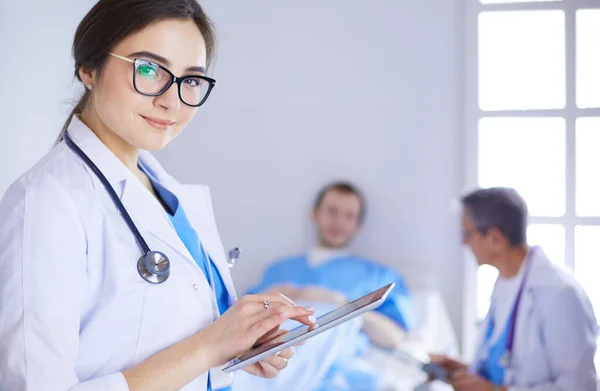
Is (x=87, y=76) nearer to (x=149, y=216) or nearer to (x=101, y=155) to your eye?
(x=101, y=155)

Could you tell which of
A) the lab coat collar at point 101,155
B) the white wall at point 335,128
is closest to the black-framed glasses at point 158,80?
the lab coat collar at point 101,155

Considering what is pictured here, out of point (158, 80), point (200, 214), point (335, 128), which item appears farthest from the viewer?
point (335, 128)

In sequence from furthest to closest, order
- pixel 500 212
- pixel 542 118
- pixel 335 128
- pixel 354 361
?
pixel 335 128 < pixel 542 118 < pixel 354 361 < pixel 500 212

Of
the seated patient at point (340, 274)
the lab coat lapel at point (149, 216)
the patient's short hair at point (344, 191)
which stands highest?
the lab coat lapel at point (149, 216)

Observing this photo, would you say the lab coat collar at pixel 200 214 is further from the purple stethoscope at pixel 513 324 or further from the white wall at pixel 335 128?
the white wall at pixel 335 128

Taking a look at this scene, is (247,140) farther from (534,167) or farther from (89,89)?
(89,89)

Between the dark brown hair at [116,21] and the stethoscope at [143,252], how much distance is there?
0.46ft

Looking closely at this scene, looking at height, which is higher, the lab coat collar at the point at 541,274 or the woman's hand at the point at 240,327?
the woman's hand at the point at 240,327

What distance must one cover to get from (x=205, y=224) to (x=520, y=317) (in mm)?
1097

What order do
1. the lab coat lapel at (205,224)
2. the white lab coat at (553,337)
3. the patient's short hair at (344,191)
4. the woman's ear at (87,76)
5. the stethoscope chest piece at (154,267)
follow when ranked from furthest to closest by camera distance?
the patient's short hair at (344,191), the white lab coat at (553,337), the lab coat lapel at (205,224), the woman's ear at (87,76), the stethoscope chest piece at (154,267)

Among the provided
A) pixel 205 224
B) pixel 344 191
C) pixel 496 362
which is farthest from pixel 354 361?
pixel 205 224

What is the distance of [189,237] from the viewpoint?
1.23m

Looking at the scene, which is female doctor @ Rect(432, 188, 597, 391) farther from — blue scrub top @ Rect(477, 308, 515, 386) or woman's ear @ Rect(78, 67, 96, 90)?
woman's ear @ Rect(78, 67, 96, 90)

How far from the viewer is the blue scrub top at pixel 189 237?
1.21 metres
